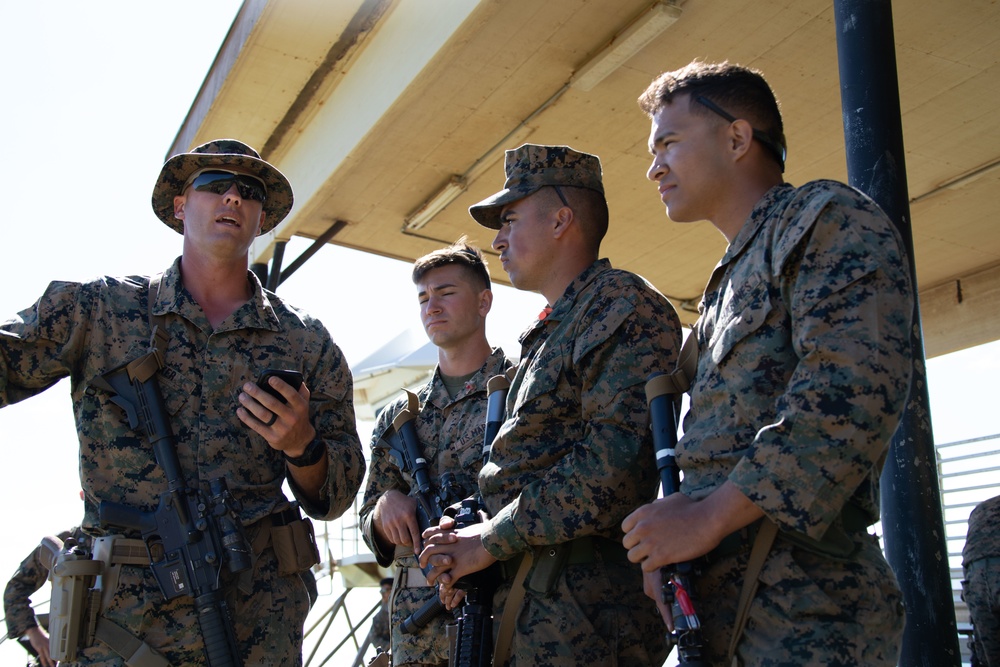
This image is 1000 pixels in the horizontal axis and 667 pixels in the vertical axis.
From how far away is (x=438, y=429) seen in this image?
14.4ft

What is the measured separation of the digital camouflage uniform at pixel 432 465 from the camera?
3.98 m

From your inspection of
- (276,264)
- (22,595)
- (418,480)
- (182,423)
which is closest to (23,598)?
(22,595)

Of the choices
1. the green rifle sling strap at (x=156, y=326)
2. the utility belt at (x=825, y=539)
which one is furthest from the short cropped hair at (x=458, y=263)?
the utility belt at (x=825, y=539)

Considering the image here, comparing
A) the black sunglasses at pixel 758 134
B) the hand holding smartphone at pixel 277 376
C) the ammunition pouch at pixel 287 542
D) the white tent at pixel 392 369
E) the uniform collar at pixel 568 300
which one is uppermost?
the white tent at pixel 392 369

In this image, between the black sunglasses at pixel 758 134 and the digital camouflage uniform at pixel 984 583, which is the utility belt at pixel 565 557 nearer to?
the black sunglasses at pixel 758 134

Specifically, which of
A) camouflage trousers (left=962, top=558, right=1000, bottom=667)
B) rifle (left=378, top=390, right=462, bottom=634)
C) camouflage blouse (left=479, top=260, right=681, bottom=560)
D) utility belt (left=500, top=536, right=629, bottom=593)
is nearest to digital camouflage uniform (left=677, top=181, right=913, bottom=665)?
camouflage blouse (left=479, top=260, right=681, bottom=560)

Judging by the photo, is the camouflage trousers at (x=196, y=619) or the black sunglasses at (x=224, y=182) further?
the black sunglasses at (x=224, y=182)

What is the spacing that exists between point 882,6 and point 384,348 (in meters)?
14.6

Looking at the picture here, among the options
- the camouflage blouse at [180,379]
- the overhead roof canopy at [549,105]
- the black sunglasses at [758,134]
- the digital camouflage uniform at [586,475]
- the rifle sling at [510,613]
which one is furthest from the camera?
the overhead roof canopy at [549,105]

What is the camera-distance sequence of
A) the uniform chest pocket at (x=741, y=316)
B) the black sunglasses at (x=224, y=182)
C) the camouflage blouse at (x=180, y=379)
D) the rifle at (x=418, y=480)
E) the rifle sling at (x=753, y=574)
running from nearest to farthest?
the rifle sling at (x=753, y=574) → the uniform chest pocket at (x=741, y=316) → the camouflage blouse at (x=180, y=379) → the black sunglasses at (x=224, y=182) → the rifle at (x=418, y=480)

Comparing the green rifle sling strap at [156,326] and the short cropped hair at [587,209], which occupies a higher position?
the short cropped hair at [587,209]

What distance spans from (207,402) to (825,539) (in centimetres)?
205

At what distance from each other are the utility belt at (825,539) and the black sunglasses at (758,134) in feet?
3.36

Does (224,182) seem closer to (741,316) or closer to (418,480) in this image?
(418,480)
